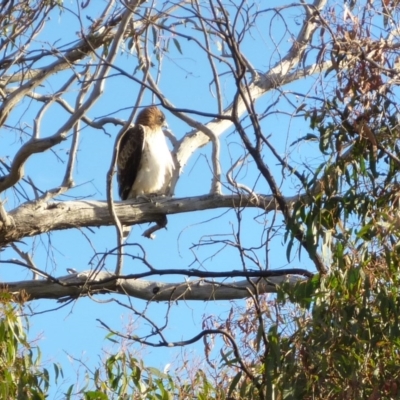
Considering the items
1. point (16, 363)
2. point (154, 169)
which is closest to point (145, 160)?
point (154, 169)

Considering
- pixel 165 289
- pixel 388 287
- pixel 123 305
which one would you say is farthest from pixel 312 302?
pixel 165 289

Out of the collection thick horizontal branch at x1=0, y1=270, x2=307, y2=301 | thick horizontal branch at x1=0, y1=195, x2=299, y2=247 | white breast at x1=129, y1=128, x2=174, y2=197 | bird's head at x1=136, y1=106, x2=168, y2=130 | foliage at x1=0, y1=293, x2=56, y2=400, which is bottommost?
foliage at x1=0, y1=293, x2=56, y2=400

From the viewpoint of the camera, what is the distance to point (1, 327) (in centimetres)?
463

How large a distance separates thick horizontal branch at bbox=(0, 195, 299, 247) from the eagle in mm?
1108

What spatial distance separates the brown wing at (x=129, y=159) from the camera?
812 centimetres

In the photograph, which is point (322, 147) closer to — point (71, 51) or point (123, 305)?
point (123, 305)

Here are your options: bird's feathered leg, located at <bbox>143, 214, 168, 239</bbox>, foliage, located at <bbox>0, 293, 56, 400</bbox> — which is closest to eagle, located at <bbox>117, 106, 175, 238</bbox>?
bird's feathered leg, located at <bbox>143, 214, 168, 239</bbox>

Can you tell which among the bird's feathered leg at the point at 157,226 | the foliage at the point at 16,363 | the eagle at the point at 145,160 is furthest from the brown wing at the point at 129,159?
the foliage at the point at 16,363

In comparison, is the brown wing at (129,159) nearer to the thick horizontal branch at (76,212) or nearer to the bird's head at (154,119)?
the bird's head at (154,119)

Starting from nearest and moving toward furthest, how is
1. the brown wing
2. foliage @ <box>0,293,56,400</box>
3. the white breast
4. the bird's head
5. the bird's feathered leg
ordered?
foliage @ <box>0,293,56,400</box>
the bird's feathered leg
the white breast
the brown wing
the bird's head

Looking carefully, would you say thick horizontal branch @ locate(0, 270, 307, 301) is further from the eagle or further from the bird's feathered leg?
the eagle

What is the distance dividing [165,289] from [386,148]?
7.86ft

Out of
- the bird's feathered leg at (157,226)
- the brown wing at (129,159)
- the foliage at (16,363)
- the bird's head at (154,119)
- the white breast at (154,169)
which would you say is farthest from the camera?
the bird's head at (154,119)

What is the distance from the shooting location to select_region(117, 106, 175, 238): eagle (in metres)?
7.70
